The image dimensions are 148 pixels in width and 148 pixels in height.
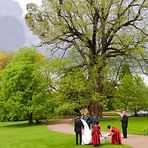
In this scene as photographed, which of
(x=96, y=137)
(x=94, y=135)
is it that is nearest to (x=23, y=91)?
(x=94, y=135)

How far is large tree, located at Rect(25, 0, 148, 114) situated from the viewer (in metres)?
51.8

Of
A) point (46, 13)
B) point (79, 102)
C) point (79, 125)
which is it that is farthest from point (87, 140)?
point (46, 13)

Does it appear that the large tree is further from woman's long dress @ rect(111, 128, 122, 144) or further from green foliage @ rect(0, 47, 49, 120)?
woman's long dress @ rect(111, 128, 122, 144)

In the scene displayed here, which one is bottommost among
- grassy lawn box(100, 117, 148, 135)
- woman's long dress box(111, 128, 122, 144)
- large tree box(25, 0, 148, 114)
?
woman's long dress box(111, 128, 122, 144)

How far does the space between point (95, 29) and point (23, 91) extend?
14.1 m

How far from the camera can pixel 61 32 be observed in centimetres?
5281

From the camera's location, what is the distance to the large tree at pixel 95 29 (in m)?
51.8

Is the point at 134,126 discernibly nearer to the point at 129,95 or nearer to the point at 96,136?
the point at 129,95

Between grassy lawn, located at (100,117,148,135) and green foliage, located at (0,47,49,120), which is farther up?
green foliage, located at (0,47,49,120)

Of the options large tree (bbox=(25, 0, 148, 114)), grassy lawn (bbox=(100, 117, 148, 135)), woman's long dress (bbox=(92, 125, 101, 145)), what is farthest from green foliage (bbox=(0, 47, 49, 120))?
woman's long dress (bbox=(92, 125, 101, 145))

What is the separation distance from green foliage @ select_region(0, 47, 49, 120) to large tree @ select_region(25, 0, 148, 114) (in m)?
5.49

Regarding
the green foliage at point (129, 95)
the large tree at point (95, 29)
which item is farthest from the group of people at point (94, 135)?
the green foliage at point (129, 95)

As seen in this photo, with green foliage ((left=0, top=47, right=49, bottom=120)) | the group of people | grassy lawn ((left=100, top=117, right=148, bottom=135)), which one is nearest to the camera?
the group of people

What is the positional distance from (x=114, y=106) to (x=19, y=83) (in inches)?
586
